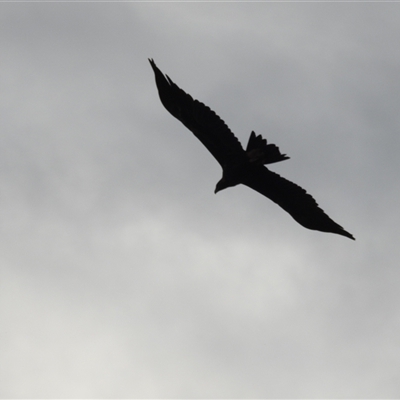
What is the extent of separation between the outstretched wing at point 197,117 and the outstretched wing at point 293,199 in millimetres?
1039

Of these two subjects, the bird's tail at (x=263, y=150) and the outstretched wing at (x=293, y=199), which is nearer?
the bird's tail at (x=263, y=150)

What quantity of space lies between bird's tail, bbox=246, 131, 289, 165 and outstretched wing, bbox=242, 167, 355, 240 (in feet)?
3.12

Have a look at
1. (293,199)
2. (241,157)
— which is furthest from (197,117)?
(293,199)

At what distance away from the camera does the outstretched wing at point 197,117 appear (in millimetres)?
13461

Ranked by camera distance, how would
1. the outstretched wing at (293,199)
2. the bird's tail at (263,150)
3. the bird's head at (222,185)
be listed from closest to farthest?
the bird's tail at (263,150) → the outstretched wing at (293,199) → the bird's head at (222,185)

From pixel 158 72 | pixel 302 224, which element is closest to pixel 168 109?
pixel 158 72

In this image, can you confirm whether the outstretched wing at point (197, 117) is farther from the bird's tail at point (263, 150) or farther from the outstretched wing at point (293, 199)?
the outstretched wing at point (293, 199)

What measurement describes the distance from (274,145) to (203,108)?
5.90 ft

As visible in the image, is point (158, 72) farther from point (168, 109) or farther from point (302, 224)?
point (302, 224)

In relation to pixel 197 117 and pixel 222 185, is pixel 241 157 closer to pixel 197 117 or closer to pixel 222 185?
pixel 222 185

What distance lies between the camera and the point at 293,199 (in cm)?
1521

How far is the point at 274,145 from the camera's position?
13.4m

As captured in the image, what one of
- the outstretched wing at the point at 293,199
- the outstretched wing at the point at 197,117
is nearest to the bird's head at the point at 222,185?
the outstretched wing at the point at 293,199

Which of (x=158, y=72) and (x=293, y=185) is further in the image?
(x=293, y=185)
